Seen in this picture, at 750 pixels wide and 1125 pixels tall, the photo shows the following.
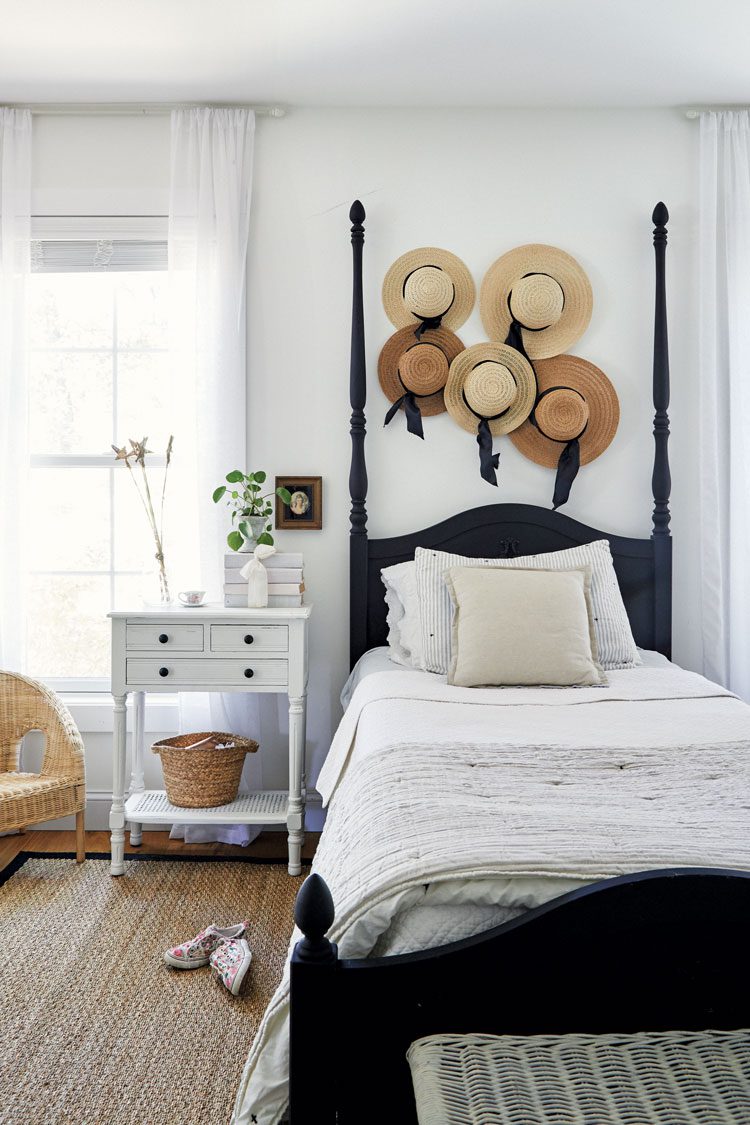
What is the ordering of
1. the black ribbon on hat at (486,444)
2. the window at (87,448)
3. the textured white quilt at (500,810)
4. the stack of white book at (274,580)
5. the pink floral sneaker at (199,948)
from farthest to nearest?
the window at (87,448), the black ribbon on hat at (486,444), the stack of white book at (274,580), the pink floral sneaker at (199,948), the textured white quilt at (500,810)

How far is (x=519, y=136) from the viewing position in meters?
3.19

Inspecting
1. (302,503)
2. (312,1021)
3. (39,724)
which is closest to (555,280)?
(302,503)

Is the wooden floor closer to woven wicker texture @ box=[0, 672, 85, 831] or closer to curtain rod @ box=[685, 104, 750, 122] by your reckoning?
woven wicker texture @ box=[0, 672, 85, 831]

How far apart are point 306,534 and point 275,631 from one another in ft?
1.87

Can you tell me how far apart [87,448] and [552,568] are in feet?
6.01

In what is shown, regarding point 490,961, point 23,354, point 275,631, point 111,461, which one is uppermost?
point 23,354

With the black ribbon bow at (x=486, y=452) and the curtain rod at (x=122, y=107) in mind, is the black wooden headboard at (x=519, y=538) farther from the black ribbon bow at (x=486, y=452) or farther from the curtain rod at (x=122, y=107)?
the curtain rod at (x=122, y=107)

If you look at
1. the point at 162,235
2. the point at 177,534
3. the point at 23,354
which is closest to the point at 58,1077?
the point at 177,534

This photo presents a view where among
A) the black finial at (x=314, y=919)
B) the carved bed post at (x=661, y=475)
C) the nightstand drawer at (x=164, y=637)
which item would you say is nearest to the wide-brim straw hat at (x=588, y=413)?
the carved bed post at (x=661, y=475)

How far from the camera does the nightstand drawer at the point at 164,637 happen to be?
2.77m

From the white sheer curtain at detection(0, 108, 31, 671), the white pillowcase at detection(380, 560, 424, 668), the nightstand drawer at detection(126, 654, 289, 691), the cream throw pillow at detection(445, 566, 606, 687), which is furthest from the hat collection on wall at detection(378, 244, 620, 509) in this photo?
the white sheer curtain at detection(0, 108, 31, 671)

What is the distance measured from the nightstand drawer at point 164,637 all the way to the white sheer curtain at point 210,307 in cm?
37

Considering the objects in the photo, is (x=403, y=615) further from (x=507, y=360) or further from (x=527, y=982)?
(x=527, y=982)

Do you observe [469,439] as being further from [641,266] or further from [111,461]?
[111,461]
